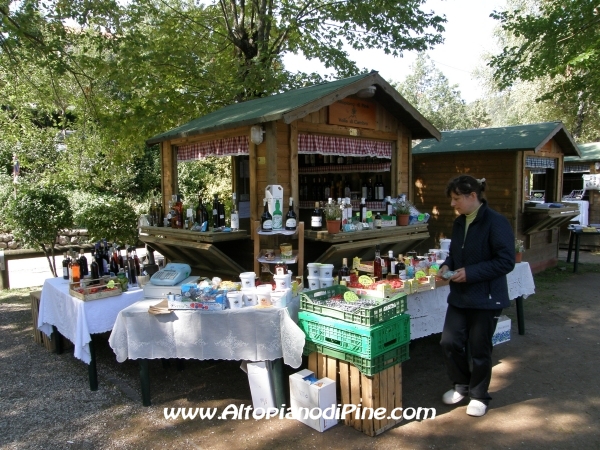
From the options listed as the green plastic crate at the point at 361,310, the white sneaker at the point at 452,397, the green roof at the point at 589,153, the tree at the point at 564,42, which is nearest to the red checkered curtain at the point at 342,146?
the green plastic crate at the point at 361,310

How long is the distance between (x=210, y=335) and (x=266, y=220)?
163cm

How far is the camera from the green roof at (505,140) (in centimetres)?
921

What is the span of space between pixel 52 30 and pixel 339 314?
7.93 m

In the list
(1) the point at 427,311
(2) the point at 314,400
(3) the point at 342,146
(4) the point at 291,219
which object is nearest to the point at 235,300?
(2) the point at 314,400

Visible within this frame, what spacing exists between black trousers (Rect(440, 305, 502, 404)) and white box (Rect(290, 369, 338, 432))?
104cm

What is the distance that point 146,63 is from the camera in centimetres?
996

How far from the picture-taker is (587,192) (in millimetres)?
14141

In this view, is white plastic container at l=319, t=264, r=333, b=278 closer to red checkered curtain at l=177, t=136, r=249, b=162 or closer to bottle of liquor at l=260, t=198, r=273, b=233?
bottle of liquor at l=260, t=198, r=273, b=233

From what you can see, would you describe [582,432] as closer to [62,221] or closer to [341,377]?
[341,377]

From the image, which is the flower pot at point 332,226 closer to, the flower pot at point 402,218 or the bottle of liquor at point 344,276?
the bottle of liquor at point 344,276

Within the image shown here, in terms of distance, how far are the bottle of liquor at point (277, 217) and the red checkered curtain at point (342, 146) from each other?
88 centimetres

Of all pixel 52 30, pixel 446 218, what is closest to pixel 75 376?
pixel 52 30

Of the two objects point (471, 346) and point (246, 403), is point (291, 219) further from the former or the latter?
point (471, 346)

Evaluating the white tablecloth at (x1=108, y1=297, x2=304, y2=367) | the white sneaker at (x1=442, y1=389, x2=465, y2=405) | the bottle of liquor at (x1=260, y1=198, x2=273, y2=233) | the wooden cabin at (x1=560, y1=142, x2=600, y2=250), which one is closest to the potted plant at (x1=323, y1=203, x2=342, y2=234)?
the bottle of liquor at (x1=260, y1=198, x2=273, y2=233)
